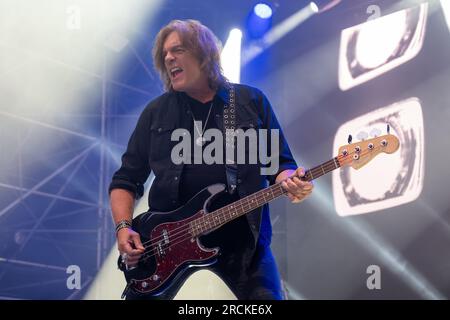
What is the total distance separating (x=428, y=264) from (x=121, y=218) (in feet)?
6.71

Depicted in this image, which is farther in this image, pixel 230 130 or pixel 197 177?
pixel 230 130

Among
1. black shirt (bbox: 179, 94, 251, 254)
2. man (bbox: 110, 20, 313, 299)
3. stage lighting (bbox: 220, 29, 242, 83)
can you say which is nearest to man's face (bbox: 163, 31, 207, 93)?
man (bbox: 110, 20, 313, 299)

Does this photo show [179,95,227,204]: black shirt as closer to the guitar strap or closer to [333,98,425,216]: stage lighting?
the guitar strap

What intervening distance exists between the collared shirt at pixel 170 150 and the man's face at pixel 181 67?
74mm

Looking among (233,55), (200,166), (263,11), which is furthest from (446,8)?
(200,166)

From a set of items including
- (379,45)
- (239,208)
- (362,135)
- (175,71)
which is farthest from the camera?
(379,45)

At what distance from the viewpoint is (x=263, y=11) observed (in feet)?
13.7

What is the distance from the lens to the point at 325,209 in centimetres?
411

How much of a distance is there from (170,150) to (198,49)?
532 mm

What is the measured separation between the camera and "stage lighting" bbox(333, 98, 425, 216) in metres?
3.91

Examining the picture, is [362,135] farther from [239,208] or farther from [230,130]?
[239,208]

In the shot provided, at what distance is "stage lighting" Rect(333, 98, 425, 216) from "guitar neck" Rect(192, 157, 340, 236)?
4.15ft

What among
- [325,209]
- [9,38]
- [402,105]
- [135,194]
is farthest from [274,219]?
[9,38]

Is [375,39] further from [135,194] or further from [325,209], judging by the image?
[135,194]
